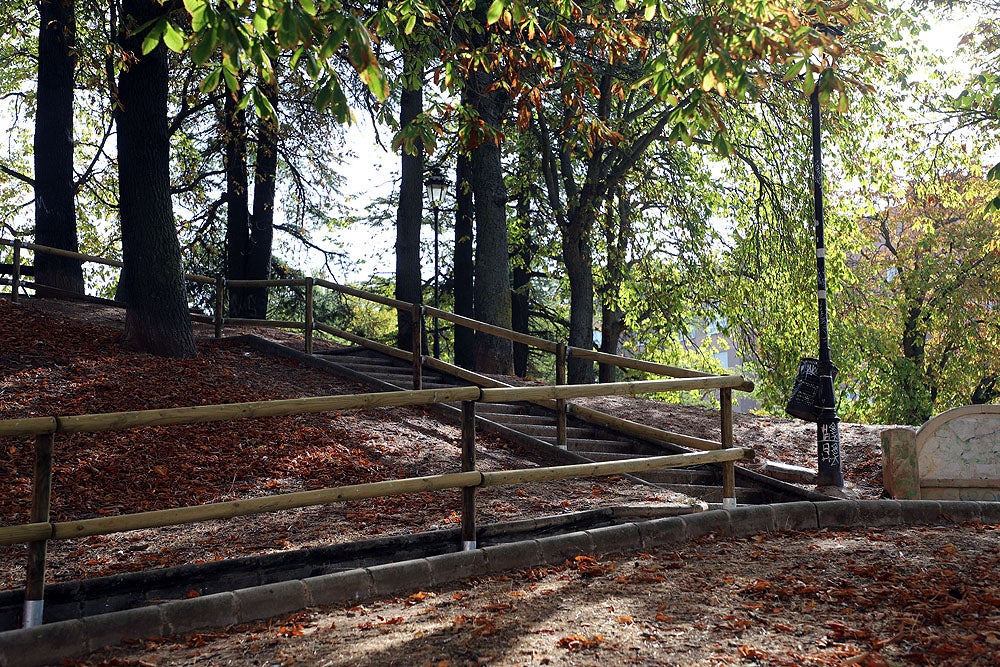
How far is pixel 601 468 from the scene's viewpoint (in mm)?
6500

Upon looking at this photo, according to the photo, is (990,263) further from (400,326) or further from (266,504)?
(266,504)

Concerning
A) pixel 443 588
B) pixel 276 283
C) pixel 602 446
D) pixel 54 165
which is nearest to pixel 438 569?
pixel 443 588

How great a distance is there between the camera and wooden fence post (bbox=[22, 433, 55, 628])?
4344 millimetres

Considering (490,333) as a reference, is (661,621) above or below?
below

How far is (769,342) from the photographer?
68.3 feet

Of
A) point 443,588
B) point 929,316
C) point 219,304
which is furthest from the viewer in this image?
point 929,316

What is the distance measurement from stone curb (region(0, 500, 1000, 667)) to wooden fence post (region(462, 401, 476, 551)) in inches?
6.5

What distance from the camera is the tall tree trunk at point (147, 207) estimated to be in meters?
11.6

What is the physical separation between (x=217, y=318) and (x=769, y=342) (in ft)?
43.2

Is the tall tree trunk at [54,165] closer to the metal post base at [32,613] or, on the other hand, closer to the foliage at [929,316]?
the metal post base at [32,613]

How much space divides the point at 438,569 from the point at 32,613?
2.25m

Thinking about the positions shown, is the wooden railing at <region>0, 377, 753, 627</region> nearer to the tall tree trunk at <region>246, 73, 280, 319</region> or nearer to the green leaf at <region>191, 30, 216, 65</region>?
the green leaf at <region>191, 30, 216, 65</region>

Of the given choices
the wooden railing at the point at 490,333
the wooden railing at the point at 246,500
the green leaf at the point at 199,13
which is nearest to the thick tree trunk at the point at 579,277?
the wooden railing at the point at 490,333

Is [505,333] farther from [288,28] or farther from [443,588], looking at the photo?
[288,28]
